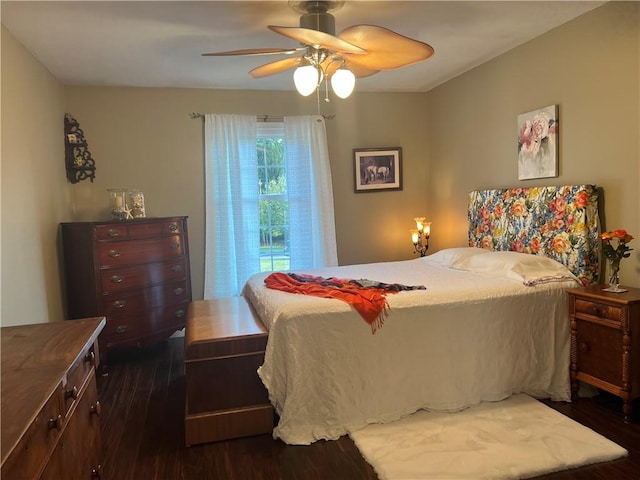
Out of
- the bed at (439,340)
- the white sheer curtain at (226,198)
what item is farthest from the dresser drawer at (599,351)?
the white sheer curtain at (226,198)

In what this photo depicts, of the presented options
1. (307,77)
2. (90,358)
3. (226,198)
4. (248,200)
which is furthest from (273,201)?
(90,358)

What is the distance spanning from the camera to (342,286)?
2.97m

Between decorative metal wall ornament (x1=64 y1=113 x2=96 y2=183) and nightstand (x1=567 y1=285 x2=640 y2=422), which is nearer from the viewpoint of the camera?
nightstand (x1=567 y1=285 x2=640 y2=422)

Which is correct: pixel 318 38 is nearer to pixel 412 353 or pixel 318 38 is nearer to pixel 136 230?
pixel 412 353

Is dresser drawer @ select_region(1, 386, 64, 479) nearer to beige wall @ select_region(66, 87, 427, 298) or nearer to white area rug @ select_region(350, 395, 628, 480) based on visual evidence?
white area rug @ select_region(350, 395, 628, 480)

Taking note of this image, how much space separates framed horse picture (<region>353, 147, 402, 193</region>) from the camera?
16.3 ft

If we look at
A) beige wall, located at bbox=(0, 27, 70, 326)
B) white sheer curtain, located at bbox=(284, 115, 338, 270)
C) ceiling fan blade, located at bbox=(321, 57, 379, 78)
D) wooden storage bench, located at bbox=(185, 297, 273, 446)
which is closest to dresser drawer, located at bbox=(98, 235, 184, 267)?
beige wall, located at bbox=(0, 27, 70, 326)

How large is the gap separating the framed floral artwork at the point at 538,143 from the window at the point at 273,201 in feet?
7.53

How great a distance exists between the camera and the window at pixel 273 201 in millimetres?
4742

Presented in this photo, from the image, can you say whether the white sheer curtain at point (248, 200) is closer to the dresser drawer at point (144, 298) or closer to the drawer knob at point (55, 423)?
the dresser drawer at point (144, 298)

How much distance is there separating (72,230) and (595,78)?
397 centimetres

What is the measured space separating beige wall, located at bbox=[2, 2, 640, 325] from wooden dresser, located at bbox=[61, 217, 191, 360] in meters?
0.19

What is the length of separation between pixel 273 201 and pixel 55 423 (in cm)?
376

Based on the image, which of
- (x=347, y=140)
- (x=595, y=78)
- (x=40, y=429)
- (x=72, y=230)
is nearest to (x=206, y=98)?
(x=347, y=140)
